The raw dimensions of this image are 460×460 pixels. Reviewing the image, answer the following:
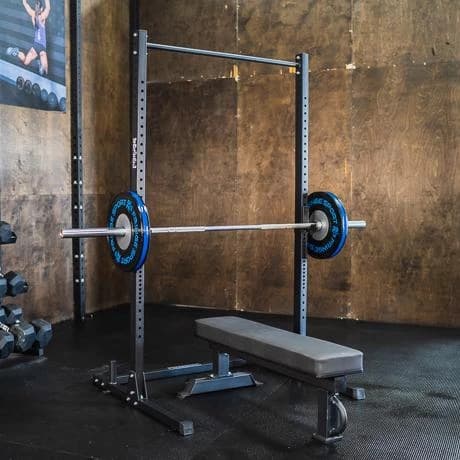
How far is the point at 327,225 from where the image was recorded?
3.46 metres

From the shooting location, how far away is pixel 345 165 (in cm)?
520

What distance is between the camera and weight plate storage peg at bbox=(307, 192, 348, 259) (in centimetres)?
339

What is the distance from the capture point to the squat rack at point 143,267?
3004 mm

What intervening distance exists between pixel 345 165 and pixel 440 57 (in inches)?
42.0

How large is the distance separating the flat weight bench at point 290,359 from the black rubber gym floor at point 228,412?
75 mm

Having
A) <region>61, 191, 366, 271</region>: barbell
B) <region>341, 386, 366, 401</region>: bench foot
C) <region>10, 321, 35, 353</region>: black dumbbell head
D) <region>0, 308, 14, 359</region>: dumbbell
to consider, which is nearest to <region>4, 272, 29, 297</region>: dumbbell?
<region>10, 321, 35, 353</region>: black dumbbell head

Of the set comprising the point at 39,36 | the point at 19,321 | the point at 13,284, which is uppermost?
the point at 39,36

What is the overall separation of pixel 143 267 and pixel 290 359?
2.76 ft

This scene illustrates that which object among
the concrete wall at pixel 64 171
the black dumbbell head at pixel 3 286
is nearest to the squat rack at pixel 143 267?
the black dumbbell head at pixel 3 286

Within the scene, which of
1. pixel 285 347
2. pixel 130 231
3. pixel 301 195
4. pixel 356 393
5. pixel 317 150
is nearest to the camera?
pixel 285 347

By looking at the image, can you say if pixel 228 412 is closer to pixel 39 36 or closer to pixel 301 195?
pixel 301 195

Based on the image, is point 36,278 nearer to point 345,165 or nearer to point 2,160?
point 2,160

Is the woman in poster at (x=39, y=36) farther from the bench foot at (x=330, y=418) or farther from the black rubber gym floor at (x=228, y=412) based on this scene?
the bench foot at (x=330, y=418)

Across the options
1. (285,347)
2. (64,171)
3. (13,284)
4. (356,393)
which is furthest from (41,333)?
(356,393)
